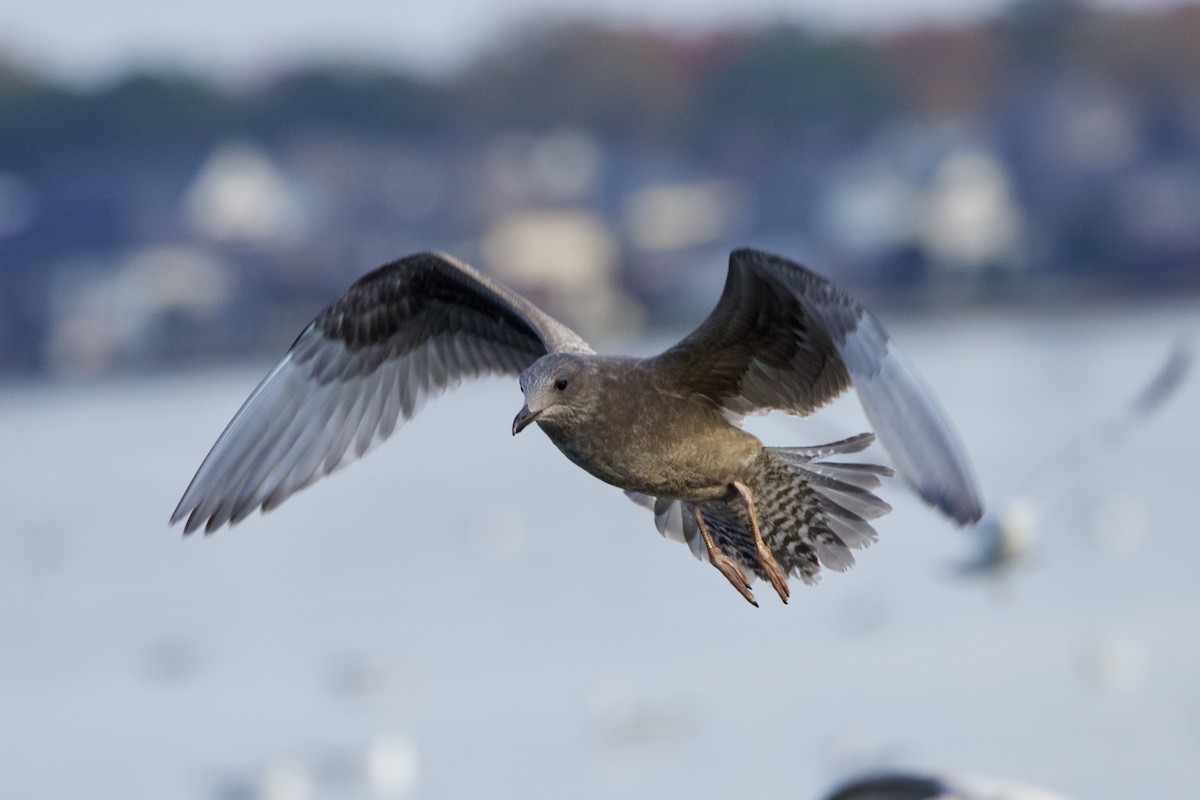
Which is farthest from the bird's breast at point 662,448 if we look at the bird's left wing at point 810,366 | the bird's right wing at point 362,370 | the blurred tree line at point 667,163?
the blurred tree line at point 667,163

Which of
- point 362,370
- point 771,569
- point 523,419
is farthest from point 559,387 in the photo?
point 362,370

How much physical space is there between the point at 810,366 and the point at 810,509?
526mm

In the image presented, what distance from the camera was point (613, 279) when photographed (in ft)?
141

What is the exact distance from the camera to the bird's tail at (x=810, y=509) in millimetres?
6250

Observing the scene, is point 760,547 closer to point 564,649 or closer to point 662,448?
point 662,448

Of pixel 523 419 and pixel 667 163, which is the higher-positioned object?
pixel 667 163

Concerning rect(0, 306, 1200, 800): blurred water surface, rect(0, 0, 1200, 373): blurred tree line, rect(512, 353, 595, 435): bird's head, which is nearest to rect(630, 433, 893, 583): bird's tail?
rect(512, 353, 595, 435): bird's head

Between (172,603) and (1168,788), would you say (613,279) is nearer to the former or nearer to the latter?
(172,603)

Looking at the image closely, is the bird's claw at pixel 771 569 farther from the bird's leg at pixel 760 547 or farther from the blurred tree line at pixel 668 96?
the blurred tree line at pixel 668 96

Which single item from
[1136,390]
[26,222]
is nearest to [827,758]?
[1136,390]

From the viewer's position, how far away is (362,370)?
23.0 feet

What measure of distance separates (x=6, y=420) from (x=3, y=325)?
6.68 meters

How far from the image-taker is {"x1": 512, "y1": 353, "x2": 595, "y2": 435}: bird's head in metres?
5.67

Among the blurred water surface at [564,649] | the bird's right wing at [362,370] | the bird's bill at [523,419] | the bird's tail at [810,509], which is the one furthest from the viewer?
the blurred water surface at [564,649]
